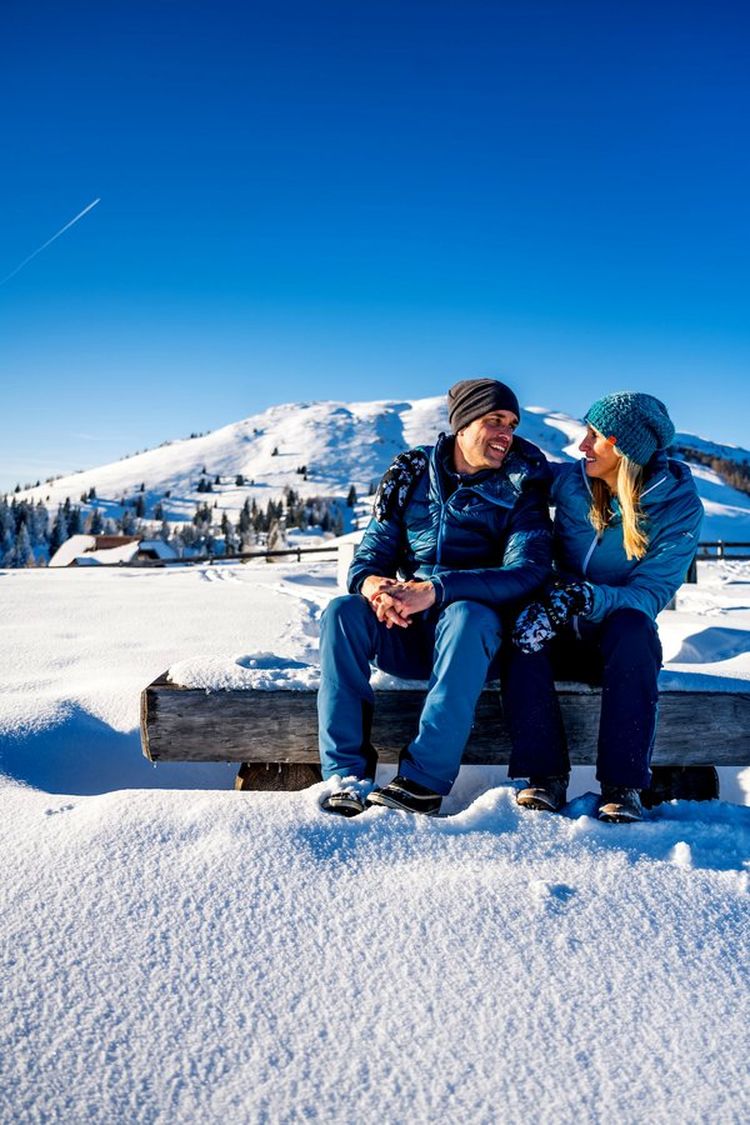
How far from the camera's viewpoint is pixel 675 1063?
1460mm

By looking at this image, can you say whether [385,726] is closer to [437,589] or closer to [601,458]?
[437,589]

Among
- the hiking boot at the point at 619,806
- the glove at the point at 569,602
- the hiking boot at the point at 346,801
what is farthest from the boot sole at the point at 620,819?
the hiking boot at the point at 346,801

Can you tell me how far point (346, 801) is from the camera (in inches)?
91.2

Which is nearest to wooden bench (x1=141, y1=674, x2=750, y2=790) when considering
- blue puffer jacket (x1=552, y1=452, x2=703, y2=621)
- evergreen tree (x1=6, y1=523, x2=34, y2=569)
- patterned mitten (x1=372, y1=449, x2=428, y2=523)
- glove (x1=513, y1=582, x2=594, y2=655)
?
glove (x1=513, y1=582, x2=594, y2=655)

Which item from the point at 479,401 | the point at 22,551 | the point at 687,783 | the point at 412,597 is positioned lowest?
the point at 22,551

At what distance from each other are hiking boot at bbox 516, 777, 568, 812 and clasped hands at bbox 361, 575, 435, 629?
0.70m

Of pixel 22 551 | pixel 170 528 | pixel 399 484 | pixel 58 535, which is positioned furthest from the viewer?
pixel 170 528

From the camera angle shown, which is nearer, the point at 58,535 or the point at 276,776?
the point at 276,776

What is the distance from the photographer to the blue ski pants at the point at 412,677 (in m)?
2.46

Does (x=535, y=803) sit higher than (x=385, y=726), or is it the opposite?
(x=385, y=726)

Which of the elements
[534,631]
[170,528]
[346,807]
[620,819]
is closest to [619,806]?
[620,819]

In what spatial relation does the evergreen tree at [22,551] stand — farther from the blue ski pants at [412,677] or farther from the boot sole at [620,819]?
the boot sole at [620,819]

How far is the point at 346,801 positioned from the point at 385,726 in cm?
51

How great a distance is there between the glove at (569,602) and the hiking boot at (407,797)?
0.74 m
